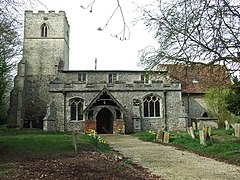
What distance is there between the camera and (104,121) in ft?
107

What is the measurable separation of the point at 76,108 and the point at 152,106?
800cm

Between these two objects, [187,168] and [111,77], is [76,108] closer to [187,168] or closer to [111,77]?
[111,77]

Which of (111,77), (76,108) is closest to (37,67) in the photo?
(111,77)

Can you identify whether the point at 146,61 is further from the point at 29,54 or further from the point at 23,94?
the point at 29,54

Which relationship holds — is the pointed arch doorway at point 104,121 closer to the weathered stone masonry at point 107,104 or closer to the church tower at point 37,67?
the weathered stone masonry at point 107,104

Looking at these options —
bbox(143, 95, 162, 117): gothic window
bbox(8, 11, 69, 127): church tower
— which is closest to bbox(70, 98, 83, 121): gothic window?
bbox(143, 95, 162, 117): gothic window

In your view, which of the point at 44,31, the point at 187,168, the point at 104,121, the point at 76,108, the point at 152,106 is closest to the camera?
the point at 187,168

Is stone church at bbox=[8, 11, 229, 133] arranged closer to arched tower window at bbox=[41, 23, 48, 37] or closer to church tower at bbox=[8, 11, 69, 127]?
church tower at bbox=[8, 11, 69, 127]

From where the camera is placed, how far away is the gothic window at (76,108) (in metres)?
31.0

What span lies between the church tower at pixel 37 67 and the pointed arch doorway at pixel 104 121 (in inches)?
340

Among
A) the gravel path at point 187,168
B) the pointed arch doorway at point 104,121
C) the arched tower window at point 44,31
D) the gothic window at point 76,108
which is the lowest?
the gravel path at point 187,168

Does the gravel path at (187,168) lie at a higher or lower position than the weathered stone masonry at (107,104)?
lower

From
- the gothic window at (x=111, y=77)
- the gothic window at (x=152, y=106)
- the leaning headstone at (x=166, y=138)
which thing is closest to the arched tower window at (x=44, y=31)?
the gothic window at (x=111, y=77)

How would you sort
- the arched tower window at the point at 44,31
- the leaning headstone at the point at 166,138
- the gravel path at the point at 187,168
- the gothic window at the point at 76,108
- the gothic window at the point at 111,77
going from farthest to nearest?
the arched tower window at the point at 44,31
the gothic window at the point at 111,77
the gothic window at the point at 76,108
the leaning headstone at the point at 166,138
the gravel path at the point at 187,168
